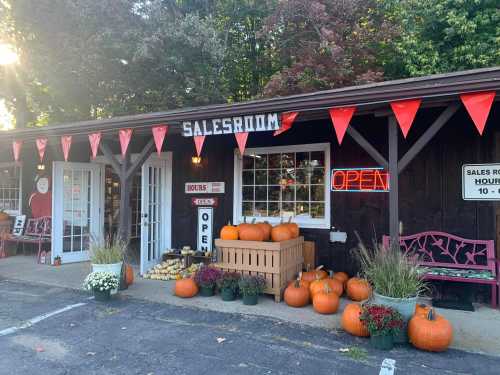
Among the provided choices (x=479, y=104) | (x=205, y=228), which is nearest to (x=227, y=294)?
(x=205, y=228)

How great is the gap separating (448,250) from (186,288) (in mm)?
3510

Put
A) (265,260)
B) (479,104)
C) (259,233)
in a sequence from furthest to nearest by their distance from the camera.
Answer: (259,233), (265,260), (479,104)

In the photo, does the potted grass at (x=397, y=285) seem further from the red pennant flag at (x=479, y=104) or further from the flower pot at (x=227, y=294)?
the flower pot at (x=227, y=294)

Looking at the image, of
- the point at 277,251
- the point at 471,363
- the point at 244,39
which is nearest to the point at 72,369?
the point at 277,251

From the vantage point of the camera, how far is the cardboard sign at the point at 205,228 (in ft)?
22.0

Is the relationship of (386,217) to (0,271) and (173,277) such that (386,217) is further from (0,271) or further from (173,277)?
(0,271)

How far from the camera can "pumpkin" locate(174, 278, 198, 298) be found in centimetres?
498

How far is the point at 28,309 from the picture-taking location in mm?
4648

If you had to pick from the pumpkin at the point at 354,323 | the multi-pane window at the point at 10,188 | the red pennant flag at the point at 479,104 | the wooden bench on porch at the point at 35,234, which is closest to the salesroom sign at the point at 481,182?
the red pennant flag at the point at 479,104

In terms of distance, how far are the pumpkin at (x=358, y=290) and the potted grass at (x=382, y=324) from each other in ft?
4.12

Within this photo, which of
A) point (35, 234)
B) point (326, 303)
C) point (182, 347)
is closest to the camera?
point (182, 347)

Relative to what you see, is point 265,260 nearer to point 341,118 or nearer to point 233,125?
point 233,125

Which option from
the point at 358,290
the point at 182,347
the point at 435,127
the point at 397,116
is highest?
the point at 397,116

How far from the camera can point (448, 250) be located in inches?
196
